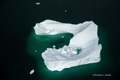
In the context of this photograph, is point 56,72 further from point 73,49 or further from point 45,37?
point 45,37

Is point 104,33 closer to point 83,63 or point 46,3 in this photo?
point 83,63

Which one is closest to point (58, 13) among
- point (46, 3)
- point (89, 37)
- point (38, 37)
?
point (46, 3)

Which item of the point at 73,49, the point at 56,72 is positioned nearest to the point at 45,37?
the point at 73,49
